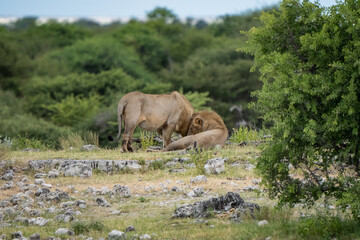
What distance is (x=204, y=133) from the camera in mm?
15570

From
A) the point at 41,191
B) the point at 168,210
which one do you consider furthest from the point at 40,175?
the point at 168,210

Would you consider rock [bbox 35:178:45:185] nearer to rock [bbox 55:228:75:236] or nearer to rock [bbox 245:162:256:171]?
rock [bbox 55:228:75:236]

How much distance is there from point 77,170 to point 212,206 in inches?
181

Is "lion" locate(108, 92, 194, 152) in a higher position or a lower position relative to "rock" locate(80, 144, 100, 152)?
higher

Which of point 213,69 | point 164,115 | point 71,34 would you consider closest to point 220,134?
point 164,115

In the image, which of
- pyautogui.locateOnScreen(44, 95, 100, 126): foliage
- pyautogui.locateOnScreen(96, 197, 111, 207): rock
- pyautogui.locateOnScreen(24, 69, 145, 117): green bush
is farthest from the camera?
pyautogui.locateOnScreen(24, 69, 145, 117): green bush

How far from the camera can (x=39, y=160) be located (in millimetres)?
13766

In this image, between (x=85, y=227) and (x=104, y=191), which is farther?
(x=104, y=191)

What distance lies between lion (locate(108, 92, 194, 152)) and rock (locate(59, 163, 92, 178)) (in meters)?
2.07

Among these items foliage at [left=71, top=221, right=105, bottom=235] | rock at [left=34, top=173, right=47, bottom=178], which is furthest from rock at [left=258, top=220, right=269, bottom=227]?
Result: rock at [left=34, top=173, right=47, bottom=178]

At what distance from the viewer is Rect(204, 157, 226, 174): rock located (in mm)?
12766

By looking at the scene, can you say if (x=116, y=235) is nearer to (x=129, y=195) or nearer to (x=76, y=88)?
(x=129, y=195)

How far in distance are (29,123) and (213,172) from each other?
67.4 feet

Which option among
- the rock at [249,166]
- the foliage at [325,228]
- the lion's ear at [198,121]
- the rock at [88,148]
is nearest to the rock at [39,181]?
the rock at [88,148]
